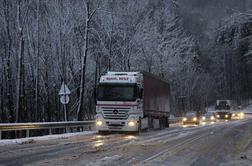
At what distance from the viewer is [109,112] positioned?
29.6m

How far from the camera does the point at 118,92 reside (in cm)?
2995

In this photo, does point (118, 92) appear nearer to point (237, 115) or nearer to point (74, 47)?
point (74, 47)

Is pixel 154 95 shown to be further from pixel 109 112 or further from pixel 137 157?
pixel 137 157

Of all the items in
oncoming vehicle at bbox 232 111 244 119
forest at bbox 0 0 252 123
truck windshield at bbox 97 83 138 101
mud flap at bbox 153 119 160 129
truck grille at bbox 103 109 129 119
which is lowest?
oncoming vehicle at bbox 232 111 244 119

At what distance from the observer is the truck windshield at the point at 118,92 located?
29766mm

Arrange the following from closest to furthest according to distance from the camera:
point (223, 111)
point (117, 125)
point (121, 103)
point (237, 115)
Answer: point (117, 125)
point (121, 103)
point (223, 111)
point (237, 115)

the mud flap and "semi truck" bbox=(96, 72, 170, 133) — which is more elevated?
"semi truck" bbox=(96, 72, 170, 133)

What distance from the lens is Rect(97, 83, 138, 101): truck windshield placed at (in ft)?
97.7

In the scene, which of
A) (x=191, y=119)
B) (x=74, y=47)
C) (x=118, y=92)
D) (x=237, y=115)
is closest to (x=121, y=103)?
(x=118, y=92)

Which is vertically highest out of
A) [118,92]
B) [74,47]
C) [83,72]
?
[74,47]

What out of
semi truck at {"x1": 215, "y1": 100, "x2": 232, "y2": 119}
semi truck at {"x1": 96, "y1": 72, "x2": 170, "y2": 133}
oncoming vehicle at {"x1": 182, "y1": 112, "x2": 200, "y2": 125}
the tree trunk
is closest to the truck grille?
semi truck at {"x1": 96, "y1": 72, "x2": 170, "y2": 133}

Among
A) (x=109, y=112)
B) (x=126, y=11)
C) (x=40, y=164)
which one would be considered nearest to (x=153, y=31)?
(x=126, y=11)

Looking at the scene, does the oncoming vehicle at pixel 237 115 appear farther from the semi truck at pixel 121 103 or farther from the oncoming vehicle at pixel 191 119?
the semi truck at pixel 121 103

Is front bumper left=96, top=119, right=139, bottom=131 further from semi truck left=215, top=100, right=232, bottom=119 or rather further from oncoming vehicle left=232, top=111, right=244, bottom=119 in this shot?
oncoming vehicle left=232, top=111, right=244, bottom=119
